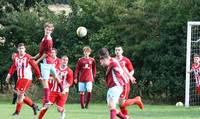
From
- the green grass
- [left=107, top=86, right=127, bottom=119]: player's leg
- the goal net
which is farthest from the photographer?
the goal net

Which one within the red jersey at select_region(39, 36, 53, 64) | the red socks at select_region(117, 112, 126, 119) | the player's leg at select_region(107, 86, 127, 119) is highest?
the red jersey at select_region(39, 36, 53, 64)

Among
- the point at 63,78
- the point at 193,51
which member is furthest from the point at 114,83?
the point at 193,51

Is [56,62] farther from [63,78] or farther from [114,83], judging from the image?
[114,83]

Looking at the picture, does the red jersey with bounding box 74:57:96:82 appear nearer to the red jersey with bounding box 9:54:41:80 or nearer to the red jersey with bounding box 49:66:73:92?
the red jersey with bounding box 9:54:41:80

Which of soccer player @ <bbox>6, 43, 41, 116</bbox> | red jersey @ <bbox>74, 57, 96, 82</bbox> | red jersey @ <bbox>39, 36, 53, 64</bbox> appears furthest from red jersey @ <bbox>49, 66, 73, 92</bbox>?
red jersey @ <bbox>74, 57, 96, 82</bbox>

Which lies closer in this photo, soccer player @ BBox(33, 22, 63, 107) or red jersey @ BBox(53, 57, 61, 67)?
soccer player @ BBox(33, 22, 63, 107)

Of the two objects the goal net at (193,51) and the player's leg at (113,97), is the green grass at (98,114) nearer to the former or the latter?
the player's leg at (113,97)

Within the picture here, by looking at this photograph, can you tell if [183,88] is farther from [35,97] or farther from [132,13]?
[35,97]

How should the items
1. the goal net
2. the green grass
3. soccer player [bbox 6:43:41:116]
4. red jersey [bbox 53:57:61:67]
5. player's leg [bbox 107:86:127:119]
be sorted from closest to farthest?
1. player's leg [bbox 107:86:127:119]
2. red jersey [bbox 53:57:61:67]
3. the green grass
4. soccer player [bbox 6:43:41:116]
5. the goal net

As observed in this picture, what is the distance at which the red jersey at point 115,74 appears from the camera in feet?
47.6

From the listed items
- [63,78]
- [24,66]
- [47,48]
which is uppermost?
[47,48]

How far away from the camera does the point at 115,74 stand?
47.9 feet

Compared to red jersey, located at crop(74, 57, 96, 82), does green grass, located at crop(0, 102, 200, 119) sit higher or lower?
lower

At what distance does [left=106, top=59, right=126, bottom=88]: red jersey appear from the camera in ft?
47.6
